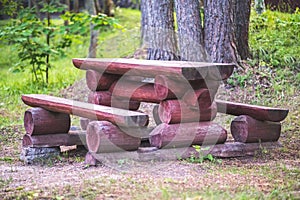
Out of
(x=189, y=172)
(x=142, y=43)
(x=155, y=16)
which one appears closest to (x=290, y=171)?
(x=189, y=172)

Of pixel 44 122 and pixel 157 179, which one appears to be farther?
pixel 44 122

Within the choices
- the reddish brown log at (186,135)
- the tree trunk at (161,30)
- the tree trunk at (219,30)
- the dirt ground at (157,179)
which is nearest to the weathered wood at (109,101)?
the dirt ground at (157,179)

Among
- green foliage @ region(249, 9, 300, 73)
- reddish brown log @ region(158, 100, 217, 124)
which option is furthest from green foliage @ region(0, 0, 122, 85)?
reddish brown log @ region(158, 100, 217, 124)

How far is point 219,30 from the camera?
8.68 metres

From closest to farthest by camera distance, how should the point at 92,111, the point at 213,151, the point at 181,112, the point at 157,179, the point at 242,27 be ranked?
the point at 157,179 < the point at 92,111 < the point at 181,112 < the point at 213,151 < the point at 242,27

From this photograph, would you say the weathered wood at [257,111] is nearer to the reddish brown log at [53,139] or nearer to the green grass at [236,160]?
the green grass at [236,160]

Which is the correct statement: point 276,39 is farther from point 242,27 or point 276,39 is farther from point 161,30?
point 161,30

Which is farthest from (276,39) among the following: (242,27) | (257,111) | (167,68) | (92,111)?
(92,111)

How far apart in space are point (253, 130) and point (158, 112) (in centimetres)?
113

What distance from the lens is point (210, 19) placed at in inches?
342

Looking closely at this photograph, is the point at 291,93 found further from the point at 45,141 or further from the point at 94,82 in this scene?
the point at 45,141

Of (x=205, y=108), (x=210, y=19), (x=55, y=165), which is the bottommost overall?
(x=55, y=165)

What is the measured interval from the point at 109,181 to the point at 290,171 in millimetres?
1734

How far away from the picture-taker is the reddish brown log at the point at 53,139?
6254 mm
